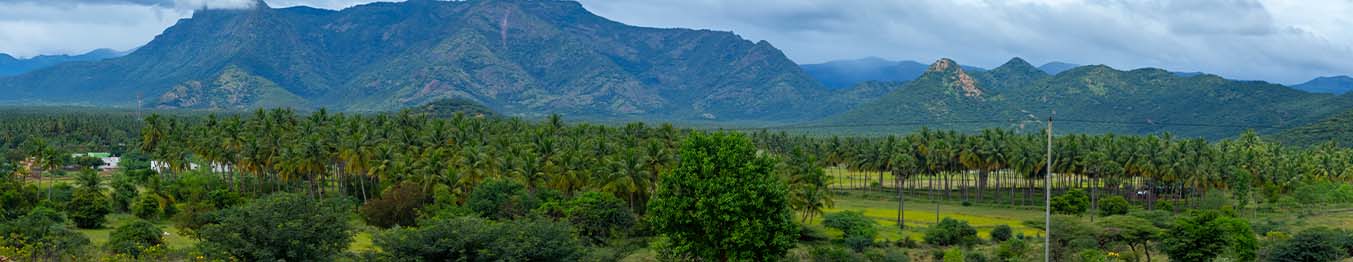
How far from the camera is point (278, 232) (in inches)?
1471

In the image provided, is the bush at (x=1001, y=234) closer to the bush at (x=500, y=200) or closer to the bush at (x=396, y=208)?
the bush at (x=500, y=200)

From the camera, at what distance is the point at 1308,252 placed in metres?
49.5

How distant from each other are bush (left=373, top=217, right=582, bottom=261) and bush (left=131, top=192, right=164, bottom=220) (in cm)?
4435

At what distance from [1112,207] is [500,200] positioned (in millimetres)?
55087

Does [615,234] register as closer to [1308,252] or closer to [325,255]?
[325,255]

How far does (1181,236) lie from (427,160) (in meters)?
51.8

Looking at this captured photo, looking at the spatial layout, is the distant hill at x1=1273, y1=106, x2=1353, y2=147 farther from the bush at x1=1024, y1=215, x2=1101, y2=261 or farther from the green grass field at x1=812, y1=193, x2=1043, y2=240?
the bush at x1=1024, y1=215, x2=1101, y2=261

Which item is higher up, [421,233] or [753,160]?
[753,160]

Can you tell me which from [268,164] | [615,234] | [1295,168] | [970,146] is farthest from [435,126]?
[1295,168]

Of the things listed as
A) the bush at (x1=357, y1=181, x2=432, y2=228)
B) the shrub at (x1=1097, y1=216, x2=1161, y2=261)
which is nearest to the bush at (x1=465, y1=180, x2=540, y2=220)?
the bush at (x1=357, y1=181, x2=432, y2=228)

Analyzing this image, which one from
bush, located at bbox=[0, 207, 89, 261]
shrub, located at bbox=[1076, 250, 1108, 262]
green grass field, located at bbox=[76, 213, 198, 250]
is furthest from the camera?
green grass field, located at bbox=[76, 213, 198, 250]

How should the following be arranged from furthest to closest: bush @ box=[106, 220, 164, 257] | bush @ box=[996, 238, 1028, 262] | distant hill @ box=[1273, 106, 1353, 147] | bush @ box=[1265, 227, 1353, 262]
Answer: distant hill @ box=[1273, 106, 1353, 147]
bush @ box=[996, 238, 1028, 262]
bush @ box=[106, 220, 164, 257]
bush @ box=[1265, 227, 1353, 262]

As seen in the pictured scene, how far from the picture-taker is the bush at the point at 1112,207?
87.5 meters

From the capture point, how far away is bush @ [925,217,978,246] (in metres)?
68.8
